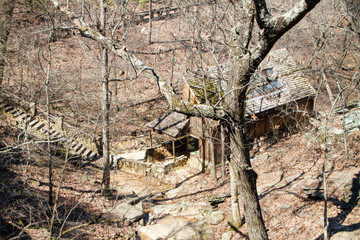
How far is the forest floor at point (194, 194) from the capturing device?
351 inches

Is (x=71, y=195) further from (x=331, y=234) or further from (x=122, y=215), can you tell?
(x=331, y=234)

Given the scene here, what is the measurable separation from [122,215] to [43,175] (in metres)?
6.17

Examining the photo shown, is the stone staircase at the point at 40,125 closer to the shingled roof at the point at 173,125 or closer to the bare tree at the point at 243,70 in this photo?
the shingled roof at the point at 173,125

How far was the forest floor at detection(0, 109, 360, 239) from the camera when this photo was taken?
351 inches

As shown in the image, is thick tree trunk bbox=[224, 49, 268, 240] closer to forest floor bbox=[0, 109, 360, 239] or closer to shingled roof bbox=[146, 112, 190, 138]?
forest floor bbox=[0, 109, 360, 239]

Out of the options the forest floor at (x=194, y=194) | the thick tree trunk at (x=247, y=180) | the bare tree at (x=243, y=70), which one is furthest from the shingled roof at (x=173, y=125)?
the bare tree at (x=243, y=70)

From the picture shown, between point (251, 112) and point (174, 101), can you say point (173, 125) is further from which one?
point (174, 101)

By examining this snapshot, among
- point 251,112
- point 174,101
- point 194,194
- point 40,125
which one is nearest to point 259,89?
point 251,112

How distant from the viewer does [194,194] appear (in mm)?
15430

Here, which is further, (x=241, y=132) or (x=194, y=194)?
(x=194, y=194)

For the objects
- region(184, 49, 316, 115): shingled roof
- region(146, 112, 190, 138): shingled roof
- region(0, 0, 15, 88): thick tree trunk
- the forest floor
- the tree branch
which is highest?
region(0, 0, 15, 88): thick tree trunk

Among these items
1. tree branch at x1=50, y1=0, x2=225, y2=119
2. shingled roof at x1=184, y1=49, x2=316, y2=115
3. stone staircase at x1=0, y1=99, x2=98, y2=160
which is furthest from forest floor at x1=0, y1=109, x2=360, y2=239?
tree branch at x1=50, y1=0, x2=225, y2=119

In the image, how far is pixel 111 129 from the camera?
22.8 m

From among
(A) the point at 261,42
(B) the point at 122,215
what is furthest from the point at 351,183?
(B) the point at 122,215
